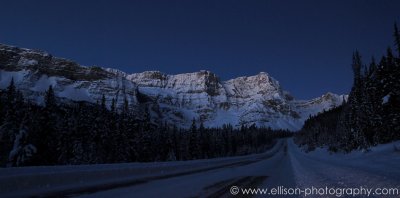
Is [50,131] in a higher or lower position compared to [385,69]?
lower

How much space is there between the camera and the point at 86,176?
15.5 meters

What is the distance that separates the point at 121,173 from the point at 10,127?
28.6m

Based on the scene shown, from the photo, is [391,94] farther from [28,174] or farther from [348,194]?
[28,174]

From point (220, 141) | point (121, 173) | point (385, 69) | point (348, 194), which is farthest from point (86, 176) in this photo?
point (220, 141)

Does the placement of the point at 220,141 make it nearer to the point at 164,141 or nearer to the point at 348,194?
the point at 164,141

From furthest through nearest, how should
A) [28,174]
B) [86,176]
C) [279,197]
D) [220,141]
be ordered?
[220,141] → [86,176] → [28,174] → [279,197]

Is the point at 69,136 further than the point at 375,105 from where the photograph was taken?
Yes

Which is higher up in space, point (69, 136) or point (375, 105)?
point (375, 105)

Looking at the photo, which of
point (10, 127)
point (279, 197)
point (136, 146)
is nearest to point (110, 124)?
point (136, 146)

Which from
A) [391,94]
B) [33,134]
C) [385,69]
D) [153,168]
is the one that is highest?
[385,69]

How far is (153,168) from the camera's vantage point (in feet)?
77.0

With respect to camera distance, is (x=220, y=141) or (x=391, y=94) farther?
(x=220, y=141)

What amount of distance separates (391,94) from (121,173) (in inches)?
1489

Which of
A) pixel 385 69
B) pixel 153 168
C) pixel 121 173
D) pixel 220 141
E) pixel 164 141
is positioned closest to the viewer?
pixel 121 173
